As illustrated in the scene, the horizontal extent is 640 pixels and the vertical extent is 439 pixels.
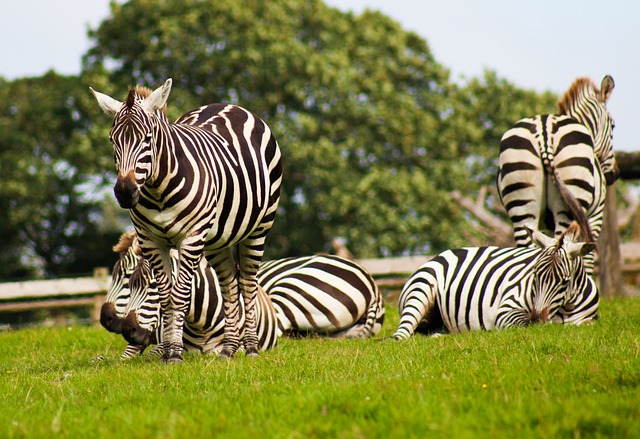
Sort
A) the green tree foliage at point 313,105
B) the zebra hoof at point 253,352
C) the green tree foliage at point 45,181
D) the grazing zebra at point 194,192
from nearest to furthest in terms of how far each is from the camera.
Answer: the grazing zebra at point 194,192, the zebra hoof at point 253,352, the green tree foliage at point 313,105, the green tree foliage at point 45,181

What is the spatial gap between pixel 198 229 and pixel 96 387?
184 cm

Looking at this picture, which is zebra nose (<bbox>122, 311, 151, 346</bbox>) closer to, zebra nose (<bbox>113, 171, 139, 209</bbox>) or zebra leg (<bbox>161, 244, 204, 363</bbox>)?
zebra leg (<bbox>161, 244, 204, 363</bbox>)

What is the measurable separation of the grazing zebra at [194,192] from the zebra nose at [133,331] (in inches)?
24.3

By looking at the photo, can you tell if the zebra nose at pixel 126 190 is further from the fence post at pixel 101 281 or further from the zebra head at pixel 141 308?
the fence post at pixel 101 281

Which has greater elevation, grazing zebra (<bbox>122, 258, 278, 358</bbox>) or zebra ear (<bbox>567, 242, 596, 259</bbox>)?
zebra ear (<bbox>567, 242, 596, 259</bbox>)

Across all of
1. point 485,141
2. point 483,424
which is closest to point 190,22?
point 485,141

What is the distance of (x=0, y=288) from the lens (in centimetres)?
1633

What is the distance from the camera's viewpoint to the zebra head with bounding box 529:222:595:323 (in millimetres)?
9359

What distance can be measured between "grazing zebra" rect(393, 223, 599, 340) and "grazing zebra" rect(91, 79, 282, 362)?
2045mm

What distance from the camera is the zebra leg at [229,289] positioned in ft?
28.6

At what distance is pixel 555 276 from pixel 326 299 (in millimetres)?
3056

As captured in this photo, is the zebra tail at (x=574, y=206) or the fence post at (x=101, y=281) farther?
the fence post at (x=101, y=281)

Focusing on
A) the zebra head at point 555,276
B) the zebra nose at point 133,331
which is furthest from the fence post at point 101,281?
the zebra head at point 555,276

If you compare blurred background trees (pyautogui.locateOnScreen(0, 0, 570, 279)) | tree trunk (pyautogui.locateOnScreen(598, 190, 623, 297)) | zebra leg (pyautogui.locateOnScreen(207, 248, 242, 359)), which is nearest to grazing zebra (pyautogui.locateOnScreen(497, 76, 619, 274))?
tree trunk (pyautogui.locateOnScreen(598, 190, 623, 297))
